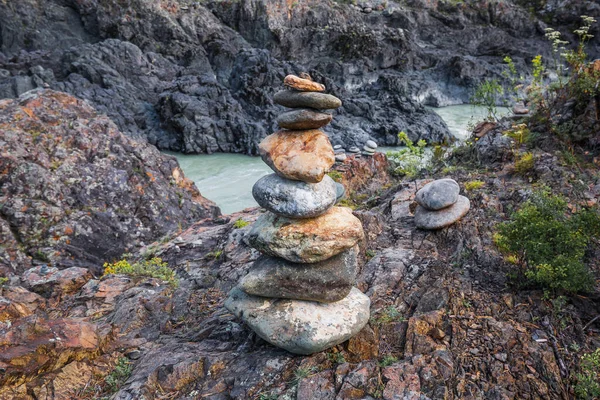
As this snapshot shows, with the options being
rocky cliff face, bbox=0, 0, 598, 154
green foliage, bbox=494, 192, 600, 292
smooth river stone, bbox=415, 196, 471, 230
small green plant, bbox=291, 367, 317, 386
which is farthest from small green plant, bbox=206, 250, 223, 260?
rocky cliff face, bbox=0, 0, 598, 154

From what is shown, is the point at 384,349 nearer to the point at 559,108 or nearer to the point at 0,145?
the point at 559,108

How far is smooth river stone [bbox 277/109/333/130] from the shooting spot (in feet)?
17.5

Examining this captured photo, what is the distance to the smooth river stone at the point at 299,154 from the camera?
518 cm

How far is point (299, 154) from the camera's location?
5.28 meters

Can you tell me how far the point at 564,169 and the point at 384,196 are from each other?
424 cm

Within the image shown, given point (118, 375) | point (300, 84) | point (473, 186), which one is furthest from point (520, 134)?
point (118, 375)

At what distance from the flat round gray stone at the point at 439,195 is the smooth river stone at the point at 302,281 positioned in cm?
368

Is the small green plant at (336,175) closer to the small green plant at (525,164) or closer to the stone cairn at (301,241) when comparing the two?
the small green plant at (525,164)

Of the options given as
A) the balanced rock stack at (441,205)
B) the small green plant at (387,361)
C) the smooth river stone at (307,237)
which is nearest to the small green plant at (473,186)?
the balanced rock stack at (441,205)

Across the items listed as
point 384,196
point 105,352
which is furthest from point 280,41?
point 105,352

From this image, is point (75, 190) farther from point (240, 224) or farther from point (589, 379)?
point (589, 379)

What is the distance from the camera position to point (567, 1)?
5175 centimetres

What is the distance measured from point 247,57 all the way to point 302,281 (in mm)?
29802

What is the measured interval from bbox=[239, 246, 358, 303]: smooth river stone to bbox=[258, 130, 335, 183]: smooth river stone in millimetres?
1109
